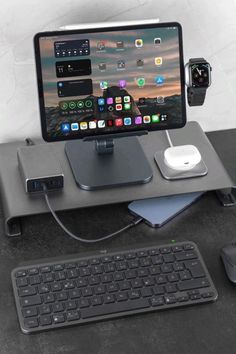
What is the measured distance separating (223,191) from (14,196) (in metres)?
0.41

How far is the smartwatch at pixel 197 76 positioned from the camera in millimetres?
1215

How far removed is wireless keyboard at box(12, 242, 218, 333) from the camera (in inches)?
39.3

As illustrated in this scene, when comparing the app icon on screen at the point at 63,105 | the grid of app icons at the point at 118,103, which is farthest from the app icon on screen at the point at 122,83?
the app icon on screen at the point at 63,105

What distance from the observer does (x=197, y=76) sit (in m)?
1.22

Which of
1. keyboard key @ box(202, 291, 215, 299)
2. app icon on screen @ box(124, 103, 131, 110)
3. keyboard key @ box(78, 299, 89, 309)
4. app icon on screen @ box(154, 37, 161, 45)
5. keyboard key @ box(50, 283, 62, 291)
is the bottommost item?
keyboard key @ box(202, 291, 215, 299)

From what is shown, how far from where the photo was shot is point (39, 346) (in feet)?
3.14

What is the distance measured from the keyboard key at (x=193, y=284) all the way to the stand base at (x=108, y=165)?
0.83ft

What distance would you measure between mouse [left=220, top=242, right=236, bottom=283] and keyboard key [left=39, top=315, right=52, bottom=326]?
316 millimetres

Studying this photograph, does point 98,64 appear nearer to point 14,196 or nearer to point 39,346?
point 14,196

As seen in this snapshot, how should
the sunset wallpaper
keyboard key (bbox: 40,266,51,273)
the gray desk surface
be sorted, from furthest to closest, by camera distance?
the sunset wallpaper < keyboard key (bbox: 40,266,51,273) < the gray desk surface

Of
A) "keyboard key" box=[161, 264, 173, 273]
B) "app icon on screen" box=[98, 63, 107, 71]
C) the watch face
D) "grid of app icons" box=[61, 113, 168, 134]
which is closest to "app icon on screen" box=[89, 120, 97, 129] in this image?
"grid of app icons" box=[61, 113, 168, 134]

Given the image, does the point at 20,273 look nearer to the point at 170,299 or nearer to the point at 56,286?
the point at 56,286

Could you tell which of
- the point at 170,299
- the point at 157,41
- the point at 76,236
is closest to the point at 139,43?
the point at 157,41

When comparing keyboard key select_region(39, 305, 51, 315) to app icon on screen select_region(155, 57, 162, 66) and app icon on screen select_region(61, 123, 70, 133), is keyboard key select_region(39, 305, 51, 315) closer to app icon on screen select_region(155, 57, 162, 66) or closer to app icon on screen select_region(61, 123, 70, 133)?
app icon on screen select_region(61, 123, 70, 133)
